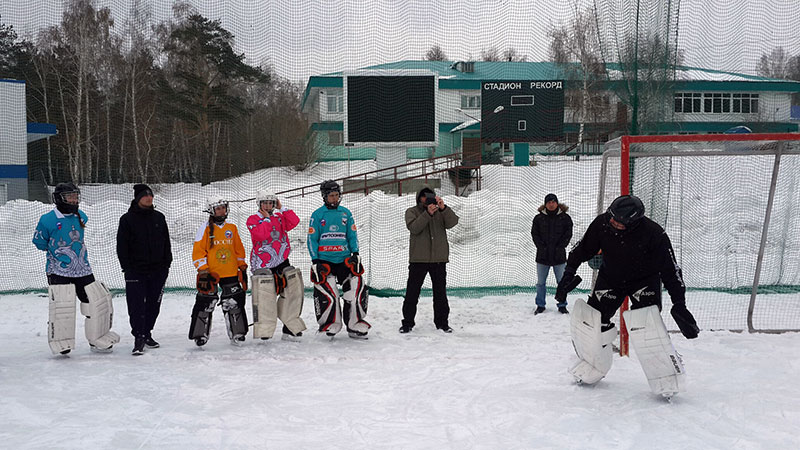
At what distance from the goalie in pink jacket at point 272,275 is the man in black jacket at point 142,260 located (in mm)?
783

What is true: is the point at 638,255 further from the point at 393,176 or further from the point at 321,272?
the point at 393,176

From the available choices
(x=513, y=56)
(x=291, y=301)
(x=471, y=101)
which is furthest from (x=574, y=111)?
(x=291, y=301)

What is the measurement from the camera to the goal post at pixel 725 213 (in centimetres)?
537

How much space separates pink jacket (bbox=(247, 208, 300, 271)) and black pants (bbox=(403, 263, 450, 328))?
4.09 feet

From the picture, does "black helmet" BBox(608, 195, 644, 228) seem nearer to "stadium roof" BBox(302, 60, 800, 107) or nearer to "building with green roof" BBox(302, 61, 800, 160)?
"building with green roof" BBox(302, 61, 800, 160)

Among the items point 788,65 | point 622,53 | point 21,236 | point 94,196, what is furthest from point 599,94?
point 21,236

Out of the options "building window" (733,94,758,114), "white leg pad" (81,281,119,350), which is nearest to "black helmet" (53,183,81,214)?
"white leg pad" (81,281,119,350)

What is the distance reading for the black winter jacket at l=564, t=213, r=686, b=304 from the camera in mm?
3842

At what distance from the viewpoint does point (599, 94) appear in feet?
25.4

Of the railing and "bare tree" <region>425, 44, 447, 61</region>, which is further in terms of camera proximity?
the railing

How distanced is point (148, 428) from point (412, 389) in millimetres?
1652

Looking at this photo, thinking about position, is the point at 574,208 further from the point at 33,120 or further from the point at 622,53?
the point at 33,120

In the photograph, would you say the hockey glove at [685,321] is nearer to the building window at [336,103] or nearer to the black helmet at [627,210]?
the black helmet at [627,210]

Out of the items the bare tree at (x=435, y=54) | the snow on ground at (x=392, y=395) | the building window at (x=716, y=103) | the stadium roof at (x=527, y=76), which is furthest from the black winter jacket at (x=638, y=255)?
the bare tree at (x=435, y=54)
